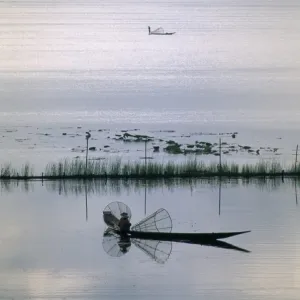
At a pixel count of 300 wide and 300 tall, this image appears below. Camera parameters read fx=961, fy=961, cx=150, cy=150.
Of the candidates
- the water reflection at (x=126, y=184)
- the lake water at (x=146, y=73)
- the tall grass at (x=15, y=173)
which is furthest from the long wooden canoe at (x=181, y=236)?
the lake water at (x=146, y=73)

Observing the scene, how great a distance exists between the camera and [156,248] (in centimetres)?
1112

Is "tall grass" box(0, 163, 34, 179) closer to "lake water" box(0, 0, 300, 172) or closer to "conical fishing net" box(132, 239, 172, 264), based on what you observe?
"lake water" box(0, 0, 300, 172)

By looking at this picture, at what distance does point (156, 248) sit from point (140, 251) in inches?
→ 7.4

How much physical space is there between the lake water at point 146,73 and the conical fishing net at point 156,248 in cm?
758

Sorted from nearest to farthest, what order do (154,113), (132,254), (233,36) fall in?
(132,254), (154,113), (233,36)

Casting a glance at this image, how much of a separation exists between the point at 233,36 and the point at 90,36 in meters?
9.07

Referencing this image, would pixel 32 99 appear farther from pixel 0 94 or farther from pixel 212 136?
pixel 212 136

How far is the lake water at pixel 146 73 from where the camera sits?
26.8m

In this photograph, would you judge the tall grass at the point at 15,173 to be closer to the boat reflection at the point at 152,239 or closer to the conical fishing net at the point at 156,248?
the boat reflection at the point at 152,239

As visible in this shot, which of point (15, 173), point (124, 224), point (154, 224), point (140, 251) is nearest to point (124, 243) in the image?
point (124, 224)

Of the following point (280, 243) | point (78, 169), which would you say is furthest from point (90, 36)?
point (280, 243)

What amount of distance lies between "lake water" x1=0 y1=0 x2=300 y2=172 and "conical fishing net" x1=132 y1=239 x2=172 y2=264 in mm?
7584

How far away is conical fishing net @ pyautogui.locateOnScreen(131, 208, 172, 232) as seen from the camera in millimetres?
12086

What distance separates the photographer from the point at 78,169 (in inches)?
663
